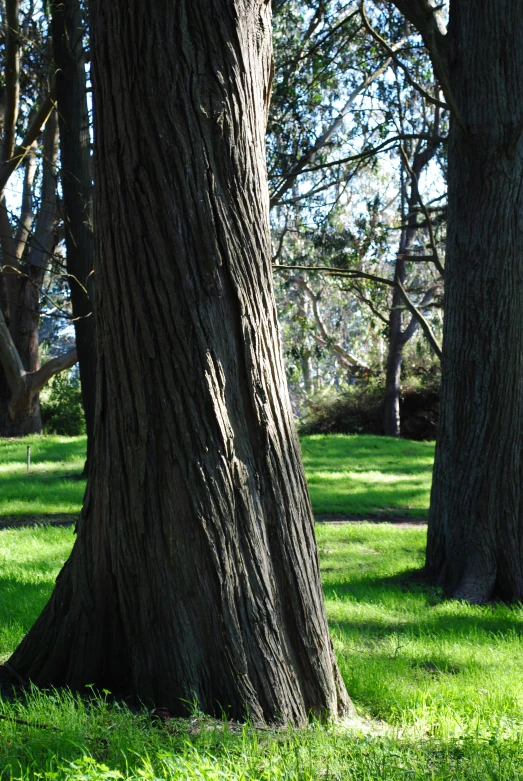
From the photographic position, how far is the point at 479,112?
646 cm

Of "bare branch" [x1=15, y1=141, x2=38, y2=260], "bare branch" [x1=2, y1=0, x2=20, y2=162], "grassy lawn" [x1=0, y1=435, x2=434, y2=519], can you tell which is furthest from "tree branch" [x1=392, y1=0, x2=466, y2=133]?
"bare branch" [x1=15, y1=141, x2=38, y2=260]

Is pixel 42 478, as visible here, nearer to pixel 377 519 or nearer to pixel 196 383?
pixel 377 519

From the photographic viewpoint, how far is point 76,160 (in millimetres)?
10703

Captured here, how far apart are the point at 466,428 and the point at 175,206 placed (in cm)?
408

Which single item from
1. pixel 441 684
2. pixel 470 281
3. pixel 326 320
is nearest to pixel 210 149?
pixel 441 684

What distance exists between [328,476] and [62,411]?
38.0 ft

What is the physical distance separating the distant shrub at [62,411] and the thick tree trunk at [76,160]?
12.1m

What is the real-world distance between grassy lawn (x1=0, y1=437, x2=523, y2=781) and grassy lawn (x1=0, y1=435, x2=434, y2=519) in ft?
11.0

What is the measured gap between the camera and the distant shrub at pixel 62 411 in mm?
22341

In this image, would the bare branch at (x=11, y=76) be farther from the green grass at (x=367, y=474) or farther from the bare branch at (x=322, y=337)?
the bare branch at (x=322, y=337)

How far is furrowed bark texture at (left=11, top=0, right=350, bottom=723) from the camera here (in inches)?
124

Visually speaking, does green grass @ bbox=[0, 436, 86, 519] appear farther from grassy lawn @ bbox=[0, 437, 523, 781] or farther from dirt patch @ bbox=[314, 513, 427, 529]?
dirt patch @ bbox=[314, 513, 427, 529]

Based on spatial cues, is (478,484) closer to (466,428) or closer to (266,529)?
(466,428)

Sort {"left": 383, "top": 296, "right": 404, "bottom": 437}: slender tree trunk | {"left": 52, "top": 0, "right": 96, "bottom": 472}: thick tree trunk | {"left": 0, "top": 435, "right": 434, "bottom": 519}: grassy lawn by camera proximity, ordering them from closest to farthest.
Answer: {"left": 0, "top": 435, "right": 434, "bottom": 519}: grassy lawn, {"left": 52, "top": 0, "right": 96, "bottom": 472}: thick tree trunk, {"left": 383, "top": 296, "right": 404, "bottom": 437}: slender tree trunk
